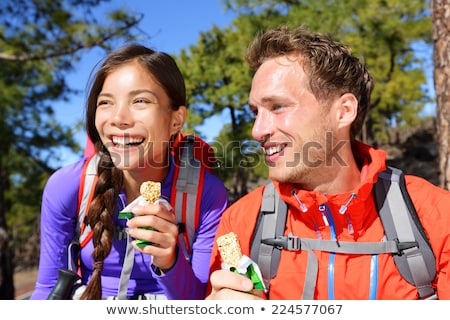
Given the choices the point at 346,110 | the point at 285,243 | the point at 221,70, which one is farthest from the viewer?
the point at 221,70

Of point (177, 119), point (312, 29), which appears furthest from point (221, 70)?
point (177, 119)

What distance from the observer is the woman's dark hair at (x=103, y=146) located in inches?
88.9

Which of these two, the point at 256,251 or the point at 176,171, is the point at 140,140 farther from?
the point at 256,251

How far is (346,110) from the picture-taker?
2.21 m

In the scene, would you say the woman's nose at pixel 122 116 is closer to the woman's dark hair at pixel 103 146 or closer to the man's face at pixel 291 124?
the woman's dark hair at pixel 103 146

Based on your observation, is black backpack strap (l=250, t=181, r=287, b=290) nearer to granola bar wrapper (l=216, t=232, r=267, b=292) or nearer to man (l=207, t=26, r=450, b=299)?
man (l=207, t=26, r=450, b=299)

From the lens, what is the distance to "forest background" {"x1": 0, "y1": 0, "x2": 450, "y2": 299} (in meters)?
5.95

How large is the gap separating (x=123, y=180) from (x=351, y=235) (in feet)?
4.45

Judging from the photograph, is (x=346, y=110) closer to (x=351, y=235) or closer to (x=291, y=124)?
(x=291, y=124)

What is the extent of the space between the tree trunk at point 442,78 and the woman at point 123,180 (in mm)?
1914

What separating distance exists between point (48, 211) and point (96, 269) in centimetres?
44

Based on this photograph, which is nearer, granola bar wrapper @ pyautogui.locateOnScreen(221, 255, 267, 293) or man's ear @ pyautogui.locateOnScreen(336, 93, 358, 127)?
granola bar wrapper @ pyautogui.locateOnScreen(221, 255, 267, 293)

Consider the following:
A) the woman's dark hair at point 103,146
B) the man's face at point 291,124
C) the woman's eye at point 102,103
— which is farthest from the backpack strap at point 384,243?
the woman's eye at point 102,103

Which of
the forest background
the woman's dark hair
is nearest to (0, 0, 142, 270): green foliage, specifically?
the forest background
